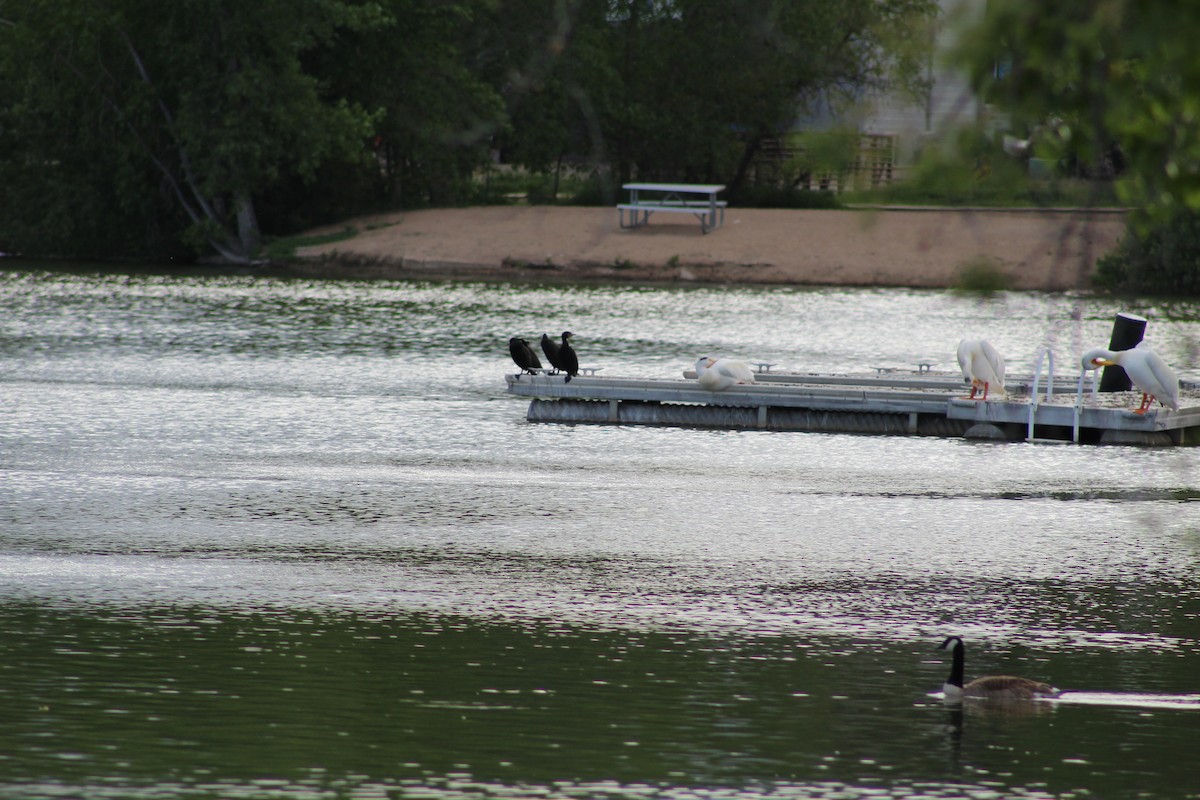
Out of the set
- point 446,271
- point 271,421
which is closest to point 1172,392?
point 271,421

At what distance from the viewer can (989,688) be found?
917 centimetres

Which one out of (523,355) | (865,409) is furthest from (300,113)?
(865,409)

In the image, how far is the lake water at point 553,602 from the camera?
27.0 ft

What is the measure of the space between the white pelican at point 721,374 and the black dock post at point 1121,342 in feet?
15.0

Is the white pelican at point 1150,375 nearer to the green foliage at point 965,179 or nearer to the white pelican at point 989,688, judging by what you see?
the white pelican at point 989,688

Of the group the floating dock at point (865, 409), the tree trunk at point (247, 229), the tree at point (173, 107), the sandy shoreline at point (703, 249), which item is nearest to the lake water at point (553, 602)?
the floating dock at point (865, 409)

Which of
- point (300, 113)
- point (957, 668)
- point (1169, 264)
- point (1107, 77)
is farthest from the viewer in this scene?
point (300, 113)

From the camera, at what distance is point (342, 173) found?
5125 cm

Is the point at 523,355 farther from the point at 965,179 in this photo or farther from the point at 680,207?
the point at 680,207

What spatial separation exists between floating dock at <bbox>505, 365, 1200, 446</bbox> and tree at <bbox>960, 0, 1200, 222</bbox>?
1384cm

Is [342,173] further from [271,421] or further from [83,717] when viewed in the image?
[83,717]

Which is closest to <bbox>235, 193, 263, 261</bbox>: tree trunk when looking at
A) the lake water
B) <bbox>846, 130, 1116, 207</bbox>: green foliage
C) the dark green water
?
the lake water

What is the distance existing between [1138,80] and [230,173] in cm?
4262

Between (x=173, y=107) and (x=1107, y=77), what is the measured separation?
46.0 meters
